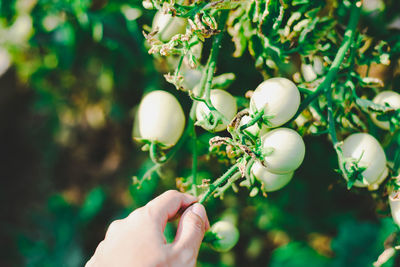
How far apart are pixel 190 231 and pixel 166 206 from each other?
0.21ft

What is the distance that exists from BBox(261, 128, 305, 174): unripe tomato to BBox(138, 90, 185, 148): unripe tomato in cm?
17

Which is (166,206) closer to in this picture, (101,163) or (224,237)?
(224,237)

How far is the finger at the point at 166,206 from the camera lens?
0.60 m

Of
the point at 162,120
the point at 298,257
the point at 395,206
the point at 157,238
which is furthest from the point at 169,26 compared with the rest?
the point at 298,257

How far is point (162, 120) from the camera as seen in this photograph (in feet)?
2.04

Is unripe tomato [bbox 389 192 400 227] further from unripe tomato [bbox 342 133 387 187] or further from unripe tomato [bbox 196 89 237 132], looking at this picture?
unripe tomato [bbox 196 89 237 132]

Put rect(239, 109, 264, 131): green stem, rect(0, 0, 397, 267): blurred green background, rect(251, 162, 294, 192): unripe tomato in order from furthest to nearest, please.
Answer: rect(0, 0, 397, 267): blurred green background
rect(251, 162, 294, 192): unripe tomato
rect(239, 109, 264, 131): green stem

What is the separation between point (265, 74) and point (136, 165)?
3.53 ft

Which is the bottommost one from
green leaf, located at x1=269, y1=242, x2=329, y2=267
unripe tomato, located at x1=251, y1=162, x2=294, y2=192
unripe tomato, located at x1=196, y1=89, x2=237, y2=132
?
green leaf, located at x1=269, y1=242, x2=329, y2=267

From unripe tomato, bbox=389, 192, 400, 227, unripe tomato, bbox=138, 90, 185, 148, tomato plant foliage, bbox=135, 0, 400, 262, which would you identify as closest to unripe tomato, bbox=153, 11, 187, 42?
tomato plant foliage, bbox=135, 0, 400, 262

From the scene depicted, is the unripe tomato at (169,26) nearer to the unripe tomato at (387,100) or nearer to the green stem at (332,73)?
the green stem at (332,73)

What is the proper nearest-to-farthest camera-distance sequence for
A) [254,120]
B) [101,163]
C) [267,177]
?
1. [254,120]
2. [267,177]
3. [101,163]

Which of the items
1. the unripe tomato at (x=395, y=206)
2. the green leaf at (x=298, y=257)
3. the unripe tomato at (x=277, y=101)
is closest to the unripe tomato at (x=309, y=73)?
the unripe tomato at (x=277, y=101)

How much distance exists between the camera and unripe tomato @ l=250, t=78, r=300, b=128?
1.67 ft
